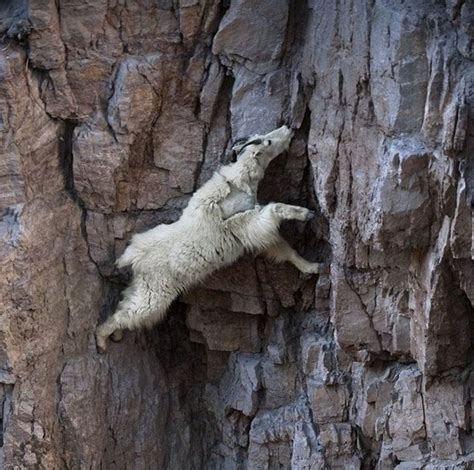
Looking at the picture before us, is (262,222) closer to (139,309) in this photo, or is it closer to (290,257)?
(290,257)

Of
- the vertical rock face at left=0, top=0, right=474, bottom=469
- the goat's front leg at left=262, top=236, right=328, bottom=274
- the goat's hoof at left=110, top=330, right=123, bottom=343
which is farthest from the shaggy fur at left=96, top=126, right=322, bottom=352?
the goat's hoof at left=110, top=330, right=123, bottom=343

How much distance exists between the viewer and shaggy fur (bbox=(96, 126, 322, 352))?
7.59 m

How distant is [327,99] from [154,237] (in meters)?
1.61

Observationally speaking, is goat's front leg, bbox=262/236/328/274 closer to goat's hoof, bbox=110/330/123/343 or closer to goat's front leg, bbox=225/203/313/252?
goat's front leg, bbox=225/203/313/252

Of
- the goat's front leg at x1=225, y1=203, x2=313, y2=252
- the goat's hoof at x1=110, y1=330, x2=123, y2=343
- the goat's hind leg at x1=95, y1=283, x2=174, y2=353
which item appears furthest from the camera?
the goat's hoof at x1=110, y1=330, x2=123, y2=343

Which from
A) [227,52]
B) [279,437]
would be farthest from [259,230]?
[279,437]

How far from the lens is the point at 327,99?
Result: 7.27m

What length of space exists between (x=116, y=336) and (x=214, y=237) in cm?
135

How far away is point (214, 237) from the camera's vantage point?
7.72m

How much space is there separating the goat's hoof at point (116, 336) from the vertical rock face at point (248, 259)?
0.13 metres

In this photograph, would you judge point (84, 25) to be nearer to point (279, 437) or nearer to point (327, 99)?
point (327, 99)

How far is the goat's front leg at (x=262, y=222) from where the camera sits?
296 inches

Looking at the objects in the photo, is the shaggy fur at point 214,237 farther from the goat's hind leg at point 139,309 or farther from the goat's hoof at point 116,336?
the goat's hoof at point 116,336

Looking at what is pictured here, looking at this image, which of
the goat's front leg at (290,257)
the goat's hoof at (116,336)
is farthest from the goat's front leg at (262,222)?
the goat's hoof at (116,336)
